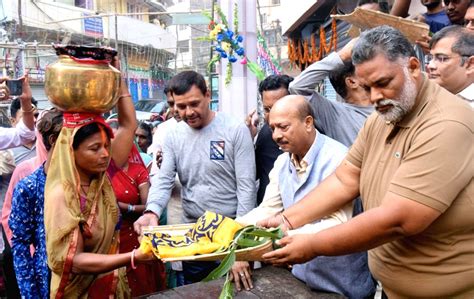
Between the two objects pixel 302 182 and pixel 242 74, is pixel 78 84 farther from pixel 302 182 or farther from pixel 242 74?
pixel 242 74

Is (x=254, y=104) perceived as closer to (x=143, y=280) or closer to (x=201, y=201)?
(x=201, y=201)

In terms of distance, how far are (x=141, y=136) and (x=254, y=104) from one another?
62.5 inches

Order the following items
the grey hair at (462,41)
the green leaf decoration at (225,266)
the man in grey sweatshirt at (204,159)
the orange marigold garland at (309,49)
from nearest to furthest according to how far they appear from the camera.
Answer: the green leaf decoration at (225,266)
the grey hair at (462,41)
the man in grey sweatshirt at (204,159)
the orange marigold garland at (309,49)

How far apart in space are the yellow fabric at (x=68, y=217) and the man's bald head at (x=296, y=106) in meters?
1.06

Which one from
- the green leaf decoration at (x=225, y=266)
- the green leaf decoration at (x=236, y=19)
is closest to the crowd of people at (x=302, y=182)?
the green leaf decoration at (x=225, y=266)

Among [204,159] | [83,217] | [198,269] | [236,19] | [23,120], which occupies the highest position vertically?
[236,19]

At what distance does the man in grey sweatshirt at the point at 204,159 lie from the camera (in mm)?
3135

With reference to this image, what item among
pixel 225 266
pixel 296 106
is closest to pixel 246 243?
pixel 225 266

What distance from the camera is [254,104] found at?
15.5 ft

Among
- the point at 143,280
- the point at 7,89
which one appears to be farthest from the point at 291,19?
the point at 143,280

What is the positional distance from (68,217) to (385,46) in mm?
1600

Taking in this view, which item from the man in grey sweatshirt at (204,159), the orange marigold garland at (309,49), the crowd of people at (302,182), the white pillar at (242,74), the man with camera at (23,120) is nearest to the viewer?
the crowd of people at (302,182)

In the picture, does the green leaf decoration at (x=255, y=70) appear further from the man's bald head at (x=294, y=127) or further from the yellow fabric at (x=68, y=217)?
the yellow fabric at (x=68, y=217)

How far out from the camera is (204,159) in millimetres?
3201
